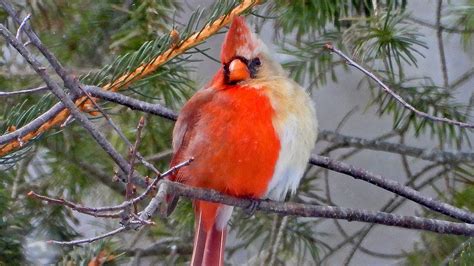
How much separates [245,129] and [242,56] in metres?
0.16

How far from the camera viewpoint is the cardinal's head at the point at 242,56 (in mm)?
1444

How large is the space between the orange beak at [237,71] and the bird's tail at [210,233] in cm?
24

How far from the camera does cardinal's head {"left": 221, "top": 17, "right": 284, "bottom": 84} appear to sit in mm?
1444

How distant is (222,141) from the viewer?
4.62 ft

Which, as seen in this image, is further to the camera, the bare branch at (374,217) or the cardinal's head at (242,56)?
the cardinal's head at (242,56)

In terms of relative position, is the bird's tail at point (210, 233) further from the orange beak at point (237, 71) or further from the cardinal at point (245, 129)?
the orange beak at point (237, 71)

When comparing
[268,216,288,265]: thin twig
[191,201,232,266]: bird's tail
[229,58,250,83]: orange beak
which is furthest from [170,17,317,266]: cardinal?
[268,216,288,265]: thin twig

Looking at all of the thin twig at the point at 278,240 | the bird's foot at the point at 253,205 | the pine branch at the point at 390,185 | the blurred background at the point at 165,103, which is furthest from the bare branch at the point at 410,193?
the thin twig at the point at 278,240

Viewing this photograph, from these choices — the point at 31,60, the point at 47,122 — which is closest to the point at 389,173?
the point at 47,122

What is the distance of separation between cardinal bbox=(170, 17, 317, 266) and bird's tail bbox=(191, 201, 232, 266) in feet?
0.40

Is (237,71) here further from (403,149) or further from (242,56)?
(403,149)

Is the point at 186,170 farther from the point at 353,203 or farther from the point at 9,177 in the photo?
the point at 353,203

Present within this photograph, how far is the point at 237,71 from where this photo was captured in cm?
148

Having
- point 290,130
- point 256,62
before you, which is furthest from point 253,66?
point 290,130
